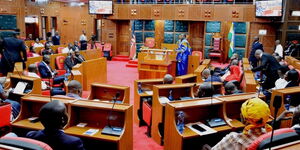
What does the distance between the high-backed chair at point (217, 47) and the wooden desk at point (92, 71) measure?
6417 millimetres

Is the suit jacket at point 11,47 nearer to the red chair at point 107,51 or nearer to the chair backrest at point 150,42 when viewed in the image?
the red chair at point 107,51

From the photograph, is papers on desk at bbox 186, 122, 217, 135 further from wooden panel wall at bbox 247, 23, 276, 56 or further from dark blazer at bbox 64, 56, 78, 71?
wooden panel wall at bbox 247, 23, 276, 56

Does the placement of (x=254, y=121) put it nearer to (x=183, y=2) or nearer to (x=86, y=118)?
(x=86, y=118)

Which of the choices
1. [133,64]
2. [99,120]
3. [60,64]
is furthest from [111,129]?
[133,64]

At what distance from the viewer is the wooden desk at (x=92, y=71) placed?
25.5 ft

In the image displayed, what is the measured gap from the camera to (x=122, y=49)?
1510 cm

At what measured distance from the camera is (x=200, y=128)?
3.46 meters

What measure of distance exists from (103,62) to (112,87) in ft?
14.6

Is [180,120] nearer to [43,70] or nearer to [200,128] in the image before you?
[200,128]

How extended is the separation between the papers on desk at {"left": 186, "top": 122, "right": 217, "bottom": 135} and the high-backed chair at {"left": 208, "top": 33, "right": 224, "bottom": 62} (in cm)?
998

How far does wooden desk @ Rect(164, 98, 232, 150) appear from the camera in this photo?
3336 millimetres

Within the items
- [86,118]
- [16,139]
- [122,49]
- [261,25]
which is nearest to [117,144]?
[86,118]

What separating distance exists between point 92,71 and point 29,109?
452 cm

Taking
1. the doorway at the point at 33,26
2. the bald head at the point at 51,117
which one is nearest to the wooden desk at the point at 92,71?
the bald head at the point at 51,117
